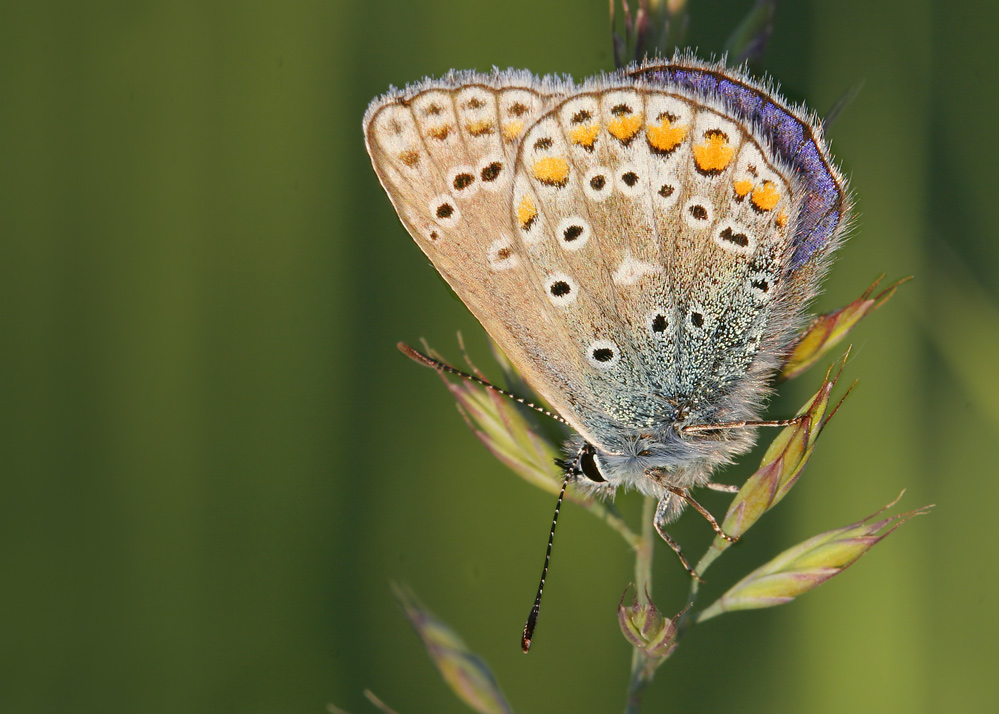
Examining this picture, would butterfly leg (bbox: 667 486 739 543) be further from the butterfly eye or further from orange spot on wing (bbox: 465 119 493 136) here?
orange spot on wing (bbox: 465 119 493 136)

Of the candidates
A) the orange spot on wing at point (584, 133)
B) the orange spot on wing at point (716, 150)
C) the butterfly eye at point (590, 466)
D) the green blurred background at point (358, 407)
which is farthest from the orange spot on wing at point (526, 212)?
the green blurred background at point (358, 407)

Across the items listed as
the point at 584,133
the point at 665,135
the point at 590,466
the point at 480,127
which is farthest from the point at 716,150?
the point at 590,466

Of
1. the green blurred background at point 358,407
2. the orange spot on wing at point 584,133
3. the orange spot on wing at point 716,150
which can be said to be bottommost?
the green blurred background at point 358,407

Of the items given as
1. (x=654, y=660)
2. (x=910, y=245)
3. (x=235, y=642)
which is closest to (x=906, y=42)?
(x=910, y=245)

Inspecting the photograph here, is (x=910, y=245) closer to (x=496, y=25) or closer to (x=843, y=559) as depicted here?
(x=843, y=559)

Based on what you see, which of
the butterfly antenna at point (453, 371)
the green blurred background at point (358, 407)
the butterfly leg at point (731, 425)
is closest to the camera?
the butterfly leg at point (731, 425)

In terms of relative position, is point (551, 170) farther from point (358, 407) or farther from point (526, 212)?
point (358, 407)

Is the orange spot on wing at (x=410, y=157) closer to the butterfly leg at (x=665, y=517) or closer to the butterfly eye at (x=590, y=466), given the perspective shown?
the butterfly eye at (x=590, y=466)

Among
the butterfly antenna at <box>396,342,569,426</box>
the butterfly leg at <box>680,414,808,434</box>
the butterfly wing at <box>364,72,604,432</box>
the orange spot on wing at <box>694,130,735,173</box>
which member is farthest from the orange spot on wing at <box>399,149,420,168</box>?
the butterfly leg at <box>680,414,808,434</box>

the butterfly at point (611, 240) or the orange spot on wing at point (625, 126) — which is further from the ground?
the orange spot on wing at point (625, 126)
